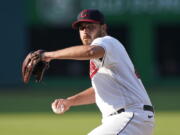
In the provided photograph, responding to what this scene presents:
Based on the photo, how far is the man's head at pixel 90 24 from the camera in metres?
6.22

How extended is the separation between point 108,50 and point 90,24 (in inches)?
17.0

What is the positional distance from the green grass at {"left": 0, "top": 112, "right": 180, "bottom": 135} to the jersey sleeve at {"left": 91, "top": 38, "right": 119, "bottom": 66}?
5.93 meters

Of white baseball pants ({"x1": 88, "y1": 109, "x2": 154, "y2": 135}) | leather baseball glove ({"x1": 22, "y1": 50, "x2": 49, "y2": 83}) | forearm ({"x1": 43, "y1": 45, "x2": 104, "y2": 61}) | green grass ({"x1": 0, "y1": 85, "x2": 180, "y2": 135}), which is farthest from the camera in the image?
green grass ({"x1": 0, "y1": 85, "x2": 180, "y2": 135})

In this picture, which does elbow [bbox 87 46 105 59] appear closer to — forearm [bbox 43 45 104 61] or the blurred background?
forearm [bbox 43 45 104 61]

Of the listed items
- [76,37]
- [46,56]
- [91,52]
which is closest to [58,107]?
[46,56]

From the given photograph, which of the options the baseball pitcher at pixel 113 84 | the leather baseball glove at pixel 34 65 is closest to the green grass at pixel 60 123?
the baseball pitcher at pixel 113 84

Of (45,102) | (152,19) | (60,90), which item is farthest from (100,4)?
(45,102)

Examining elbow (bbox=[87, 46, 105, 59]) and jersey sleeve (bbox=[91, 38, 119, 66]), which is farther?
jersey sleeve (bbox=[91, 38, 119, 66])

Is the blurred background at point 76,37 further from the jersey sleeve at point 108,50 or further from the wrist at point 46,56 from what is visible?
the wrist at point 46,56

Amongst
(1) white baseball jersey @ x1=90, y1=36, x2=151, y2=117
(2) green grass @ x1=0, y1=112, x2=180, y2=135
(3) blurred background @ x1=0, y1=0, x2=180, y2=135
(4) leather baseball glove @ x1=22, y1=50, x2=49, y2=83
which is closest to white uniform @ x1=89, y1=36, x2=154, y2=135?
(1) white baseball jersey @ x1=90, y1=36, x2=151, y2=117

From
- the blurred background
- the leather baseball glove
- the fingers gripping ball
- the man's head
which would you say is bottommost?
the blurred background

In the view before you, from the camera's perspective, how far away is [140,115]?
20.2ft

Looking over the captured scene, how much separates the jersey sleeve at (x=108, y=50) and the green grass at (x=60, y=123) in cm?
593

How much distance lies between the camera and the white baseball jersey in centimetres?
615
